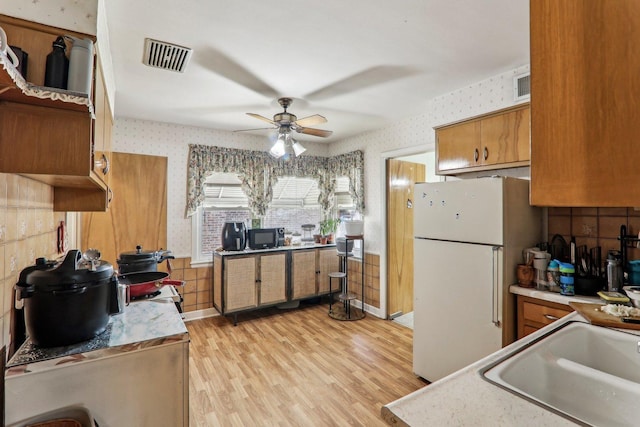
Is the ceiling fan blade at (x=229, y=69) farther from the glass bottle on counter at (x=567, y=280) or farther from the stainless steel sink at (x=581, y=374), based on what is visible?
the glass bottle on counter at (x=567, y=280)

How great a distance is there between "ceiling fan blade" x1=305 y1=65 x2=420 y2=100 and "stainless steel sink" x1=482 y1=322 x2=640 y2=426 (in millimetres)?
2065

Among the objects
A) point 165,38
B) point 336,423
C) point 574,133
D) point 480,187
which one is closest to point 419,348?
point 336,423

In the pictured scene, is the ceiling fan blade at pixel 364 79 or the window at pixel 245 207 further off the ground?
the ceiling fan blade at pixel 364 79

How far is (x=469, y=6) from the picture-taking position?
1694 millimetres


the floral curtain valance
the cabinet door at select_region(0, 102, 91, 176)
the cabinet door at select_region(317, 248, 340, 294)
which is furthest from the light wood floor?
the cabinet door at select_region(0, 102, 91, 176)

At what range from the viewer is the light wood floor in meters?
2.16

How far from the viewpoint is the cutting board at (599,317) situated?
136 cm

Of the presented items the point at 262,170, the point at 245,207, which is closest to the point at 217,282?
the point at 245,207

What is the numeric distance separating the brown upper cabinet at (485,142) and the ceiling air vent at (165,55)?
228 centimetres

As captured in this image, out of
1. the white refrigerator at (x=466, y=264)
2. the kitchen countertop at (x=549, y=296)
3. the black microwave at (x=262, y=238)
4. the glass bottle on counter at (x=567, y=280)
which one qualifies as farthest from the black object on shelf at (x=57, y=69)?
the black microwave at (x=262, y=238)

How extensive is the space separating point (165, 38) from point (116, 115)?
203cm

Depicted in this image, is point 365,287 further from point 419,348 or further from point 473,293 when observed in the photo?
point 473,293

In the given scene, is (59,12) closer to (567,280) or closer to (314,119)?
(314,119)

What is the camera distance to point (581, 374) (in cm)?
102
